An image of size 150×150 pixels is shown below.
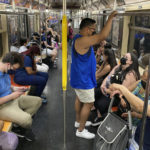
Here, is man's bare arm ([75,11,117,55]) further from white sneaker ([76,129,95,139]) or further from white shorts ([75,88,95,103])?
white sneaker ([76,129,95,139])

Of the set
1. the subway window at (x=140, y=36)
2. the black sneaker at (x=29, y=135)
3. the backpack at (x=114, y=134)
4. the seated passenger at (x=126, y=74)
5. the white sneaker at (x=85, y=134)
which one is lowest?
the black sneaker at (x=29, y=135)

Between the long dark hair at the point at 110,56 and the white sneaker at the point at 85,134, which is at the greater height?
the long dark hair at the point at 110,56

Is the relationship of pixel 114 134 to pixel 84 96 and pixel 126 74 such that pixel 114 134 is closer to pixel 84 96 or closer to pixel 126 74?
pixel 84 96

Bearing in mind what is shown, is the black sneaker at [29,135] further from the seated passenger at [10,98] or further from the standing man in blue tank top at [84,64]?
the standing man in blue tank top at [84,64]

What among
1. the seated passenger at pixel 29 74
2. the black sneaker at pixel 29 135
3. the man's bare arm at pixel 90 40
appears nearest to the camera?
the man's bare arm at pixel 90 40

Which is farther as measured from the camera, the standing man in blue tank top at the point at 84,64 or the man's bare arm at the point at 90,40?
the standing man in blue tank top at the point at 84,64

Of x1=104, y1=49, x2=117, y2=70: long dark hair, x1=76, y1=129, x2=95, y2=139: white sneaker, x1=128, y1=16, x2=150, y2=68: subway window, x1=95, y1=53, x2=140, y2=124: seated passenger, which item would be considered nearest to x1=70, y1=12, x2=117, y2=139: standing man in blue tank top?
x1=76, y1=129, x2=95, y2=139: white sneaker

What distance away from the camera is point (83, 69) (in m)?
2.43

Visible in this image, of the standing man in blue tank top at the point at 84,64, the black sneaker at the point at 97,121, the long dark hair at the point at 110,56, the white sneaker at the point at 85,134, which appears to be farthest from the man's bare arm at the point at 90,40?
the black sneaker at the point at 97,121

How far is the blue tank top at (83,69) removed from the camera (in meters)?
2.39

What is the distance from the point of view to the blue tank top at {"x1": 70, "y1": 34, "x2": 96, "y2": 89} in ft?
7.85

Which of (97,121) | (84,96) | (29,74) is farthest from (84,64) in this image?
(29,74)

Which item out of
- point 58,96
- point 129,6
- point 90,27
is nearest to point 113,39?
point 129,6

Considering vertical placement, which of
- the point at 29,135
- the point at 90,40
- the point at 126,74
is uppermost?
the point at 90,40
